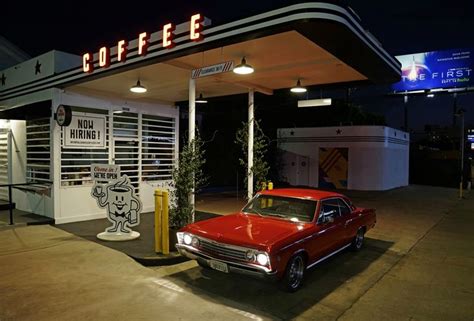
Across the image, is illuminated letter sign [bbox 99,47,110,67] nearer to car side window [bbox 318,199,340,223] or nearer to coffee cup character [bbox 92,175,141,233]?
coffee cup character [bbox 92,175,141,233]

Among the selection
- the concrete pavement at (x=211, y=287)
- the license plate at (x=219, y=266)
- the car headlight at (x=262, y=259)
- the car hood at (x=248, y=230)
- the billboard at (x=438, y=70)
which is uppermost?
the billboard at (x=438, y=70)

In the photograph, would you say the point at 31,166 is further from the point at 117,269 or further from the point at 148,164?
the point at 117,269

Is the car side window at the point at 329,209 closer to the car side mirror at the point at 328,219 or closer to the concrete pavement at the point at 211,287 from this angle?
the car side mirror at the point at 328,219

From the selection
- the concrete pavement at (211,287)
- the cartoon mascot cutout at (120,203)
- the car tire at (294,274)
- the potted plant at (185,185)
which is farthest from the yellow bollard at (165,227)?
the car tire at (294,274)

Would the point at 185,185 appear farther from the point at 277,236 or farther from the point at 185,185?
the point at 277,236

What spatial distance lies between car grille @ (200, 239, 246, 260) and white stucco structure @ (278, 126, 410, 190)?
18015 millimetres

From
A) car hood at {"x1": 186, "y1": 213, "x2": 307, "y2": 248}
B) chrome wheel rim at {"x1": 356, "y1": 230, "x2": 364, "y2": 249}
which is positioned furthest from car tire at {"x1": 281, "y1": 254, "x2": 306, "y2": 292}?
chrome wheel rim at {"x1": 356, "y1": 230, "x2": 364, "y2": 249}

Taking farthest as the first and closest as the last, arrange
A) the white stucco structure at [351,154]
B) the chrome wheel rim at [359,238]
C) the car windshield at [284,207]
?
the white stucco structure at [351,154], the chrome wheel rim at [359,238], the car windshield at [284,207]

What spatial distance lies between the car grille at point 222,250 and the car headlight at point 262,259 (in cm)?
25

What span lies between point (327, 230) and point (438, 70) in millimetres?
21875

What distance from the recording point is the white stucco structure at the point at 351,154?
21.5 meters

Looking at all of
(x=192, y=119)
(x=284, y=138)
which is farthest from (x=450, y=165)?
(x=192, y=119)

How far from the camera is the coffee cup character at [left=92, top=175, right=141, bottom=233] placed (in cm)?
778

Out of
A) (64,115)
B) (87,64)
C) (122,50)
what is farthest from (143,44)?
(64,115)
